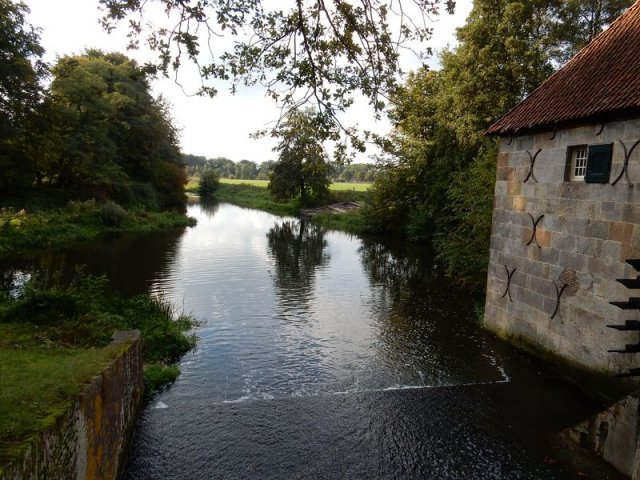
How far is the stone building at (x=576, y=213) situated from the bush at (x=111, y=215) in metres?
25.2

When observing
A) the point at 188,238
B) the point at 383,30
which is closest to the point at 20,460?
the point at 383,30

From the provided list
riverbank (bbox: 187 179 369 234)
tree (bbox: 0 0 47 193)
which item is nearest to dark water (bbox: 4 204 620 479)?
tree (bbox: 0 0 47 193)

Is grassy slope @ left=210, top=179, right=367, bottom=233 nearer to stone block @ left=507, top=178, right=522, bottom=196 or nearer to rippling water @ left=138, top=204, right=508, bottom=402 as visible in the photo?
rippling water @ left=138, top=204, right=508, bottom=402

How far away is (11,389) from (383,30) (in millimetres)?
5624

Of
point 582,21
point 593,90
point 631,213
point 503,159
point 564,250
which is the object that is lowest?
point 564,250

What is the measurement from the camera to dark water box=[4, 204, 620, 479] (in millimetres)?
6367

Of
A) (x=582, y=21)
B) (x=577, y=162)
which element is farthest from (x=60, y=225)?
(x=582, y=21)

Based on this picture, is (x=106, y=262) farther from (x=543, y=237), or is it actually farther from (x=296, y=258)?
(x=543, y=237)

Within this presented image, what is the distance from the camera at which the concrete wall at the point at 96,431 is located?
11.6 ft

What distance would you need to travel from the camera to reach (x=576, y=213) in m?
8.80

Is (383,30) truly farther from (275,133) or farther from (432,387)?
(432,387)

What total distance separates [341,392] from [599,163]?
6249 mm

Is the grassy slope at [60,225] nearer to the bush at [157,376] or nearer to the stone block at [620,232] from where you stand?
the bush at [157,376]

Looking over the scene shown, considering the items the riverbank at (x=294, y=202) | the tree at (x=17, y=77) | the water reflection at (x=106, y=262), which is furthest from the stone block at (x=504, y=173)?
the riverbank at (x=294, y=202)
